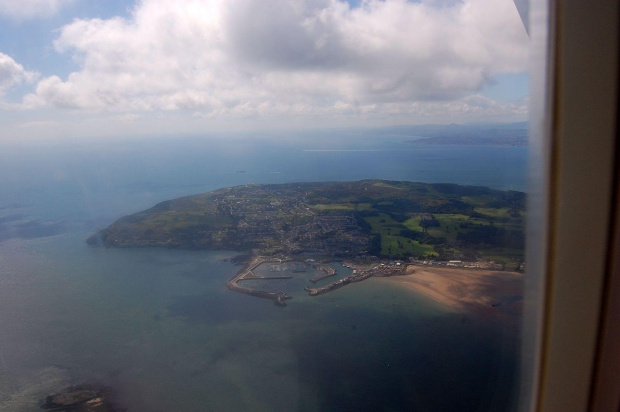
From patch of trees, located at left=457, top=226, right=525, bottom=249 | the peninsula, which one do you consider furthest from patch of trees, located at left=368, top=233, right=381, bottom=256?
patch of trees, located at left=457, top=226, right=525, bottom=249

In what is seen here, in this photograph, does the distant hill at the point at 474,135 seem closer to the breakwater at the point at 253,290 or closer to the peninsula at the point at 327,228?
the peninsula at the point at 327,228

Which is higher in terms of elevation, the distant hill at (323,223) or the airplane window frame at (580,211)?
the airplane window frame at (580,211)

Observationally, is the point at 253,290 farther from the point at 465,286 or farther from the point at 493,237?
the point at 493,237

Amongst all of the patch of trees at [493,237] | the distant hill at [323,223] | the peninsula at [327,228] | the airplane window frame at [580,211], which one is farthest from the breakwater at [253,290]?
the airplane window frame at [580,211]

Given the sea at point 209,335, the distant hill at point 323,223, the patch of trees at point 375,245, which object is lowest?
the sea at point 209,335

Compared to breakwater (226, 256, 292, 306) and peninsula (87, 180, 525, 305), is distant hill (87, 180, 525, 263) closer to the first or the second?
peninsula (87, 180, 525, 305)

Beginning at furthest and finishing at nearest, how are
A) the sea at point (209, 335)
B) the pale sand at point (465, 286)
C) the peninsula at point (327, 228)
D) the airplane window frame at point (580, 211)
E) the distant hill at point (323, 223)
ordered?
the distant hill at point (323, 223) → the peninsula at point (327, 228) → the sea at point (209, 335) → the pale sand at point (465, 286) → the airplane window frame at point (580, 211)

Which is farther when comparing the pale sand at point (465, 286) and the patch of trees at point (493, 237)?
the pale sand at point (465, 286)

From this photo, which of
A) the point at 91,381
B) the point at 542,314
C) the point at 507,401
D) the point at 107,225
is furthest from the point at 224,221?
the point at 542,314
